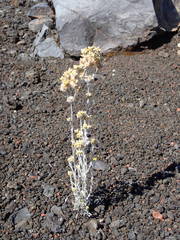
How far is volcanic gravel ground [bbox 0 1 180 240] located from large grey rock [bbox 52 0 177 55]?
0.89 ft

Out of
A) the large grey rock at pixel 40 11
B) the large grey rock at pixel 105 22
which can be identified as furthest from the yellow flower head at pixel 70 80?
the large grey rock at pixel 40 11

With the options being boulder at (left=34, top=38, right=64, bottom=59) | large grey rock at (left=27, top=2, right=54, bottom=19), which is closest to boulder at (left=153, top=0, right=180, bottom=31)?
boulder at (left=34, top=38, right=64, bottom=59)

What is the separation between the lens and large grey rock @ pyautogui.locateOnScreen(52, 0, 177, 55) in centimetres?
620

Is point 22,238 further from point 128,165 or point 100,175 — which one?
point 128,165

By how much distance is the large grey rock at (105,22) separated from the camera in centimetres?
620

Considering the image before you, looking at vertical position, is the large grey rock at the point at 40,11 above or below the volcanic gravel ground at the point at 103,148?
above

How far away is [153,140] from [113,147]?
426 millimetres

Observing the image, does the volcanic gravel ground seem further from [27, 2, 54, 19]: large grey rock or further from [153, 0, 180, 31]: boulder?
[27, 2, 54, 19]: large grey rock

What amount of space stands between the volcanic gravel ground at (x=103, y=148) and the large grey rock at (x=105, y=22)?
10.7 inches

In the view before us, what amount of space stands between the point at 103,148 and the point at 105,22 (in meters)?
2.54

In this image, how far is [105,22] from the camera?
6.24 metres

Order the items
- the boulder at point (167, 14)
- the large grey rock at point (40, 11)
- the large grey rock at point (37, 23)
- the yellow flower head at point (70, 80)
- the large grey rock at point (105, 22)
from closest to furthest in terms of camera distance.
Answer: the yellow flower head at point (70, 80)
the large grey rock at point (105, 22)
the boulder at point (167, 14)
the large grey rock at point (37, 23)
the large grey rock at point (40, 11)

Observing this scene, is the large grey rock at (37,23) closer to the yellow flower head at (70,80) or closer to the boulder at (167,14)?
the boulder at (167,14)

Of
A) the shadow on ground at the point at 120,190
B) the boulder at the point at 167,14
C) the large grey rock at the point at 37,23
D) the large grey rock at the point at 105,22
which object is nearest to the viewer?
the shadow on ground at the point at 120,190
